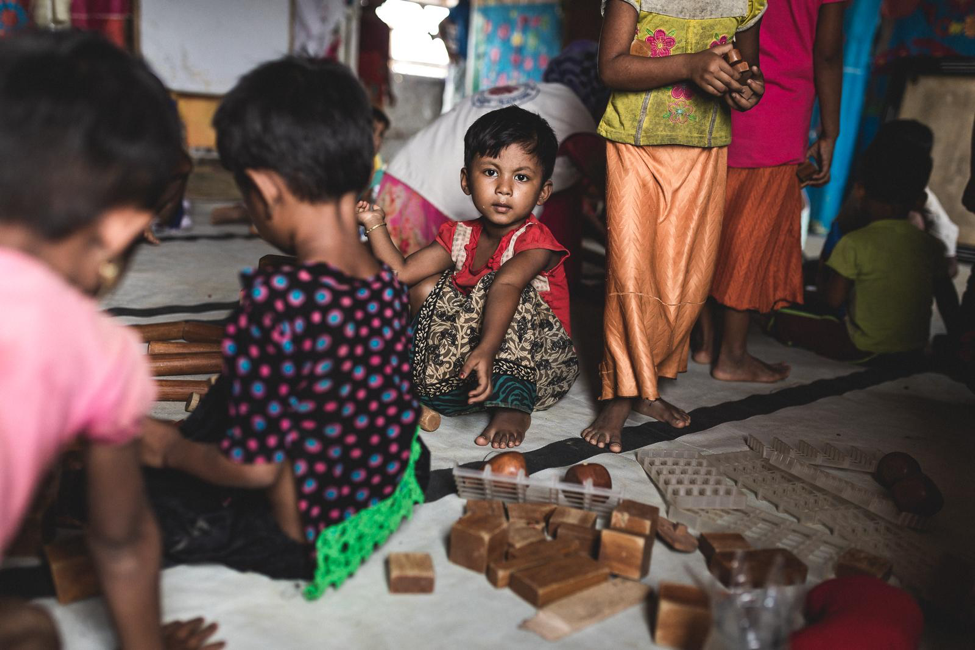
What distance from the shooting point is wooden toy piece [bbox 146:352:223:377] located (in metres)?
2.09

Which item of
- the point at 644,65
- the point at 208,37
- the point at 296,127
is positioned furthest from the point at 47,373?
the point at 208,37

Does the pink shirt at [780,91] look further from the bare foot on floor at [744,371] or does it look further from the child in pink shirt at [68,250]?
the child in pink shirt at [68,250]

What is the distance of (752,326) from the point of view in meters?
3.61

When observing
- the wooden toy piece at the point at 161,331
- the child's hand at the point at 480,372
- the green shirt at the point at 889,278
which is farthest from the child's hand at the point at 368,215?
the green shirt at the point at 889,278

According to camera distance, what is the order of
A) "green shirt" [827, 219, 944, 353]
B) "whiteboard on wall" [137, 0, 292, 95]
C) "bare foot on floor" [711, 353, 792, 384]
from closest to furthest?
"bare foot on floor" [711, 353, 792, 384] < "green shirt" [827, 219, 944, 353] < "whiteboard on wall" [137, 0, 292, 95]

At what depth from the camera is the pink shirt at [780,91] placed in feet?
8.02

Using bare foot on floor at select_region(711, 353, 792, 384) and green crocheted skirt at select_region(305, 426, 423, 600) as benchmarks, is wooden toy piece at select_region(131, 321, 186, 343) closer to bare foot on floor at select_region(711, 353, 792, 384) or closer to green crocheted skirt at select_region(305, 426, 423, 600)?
green crocheted skirt at select_region(305, 426, 423, 600)

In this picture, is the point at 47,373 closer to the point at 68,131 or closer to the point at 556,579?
the point at 68,131

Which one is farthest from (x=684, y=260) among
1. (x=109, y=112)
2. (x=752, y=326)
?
(x=752, y=326)

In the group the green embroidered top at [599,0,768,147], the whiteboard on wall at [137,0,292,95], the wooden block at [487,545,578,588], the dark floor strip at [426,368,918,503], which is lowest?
the dark floor strip at [426,368,918,503]

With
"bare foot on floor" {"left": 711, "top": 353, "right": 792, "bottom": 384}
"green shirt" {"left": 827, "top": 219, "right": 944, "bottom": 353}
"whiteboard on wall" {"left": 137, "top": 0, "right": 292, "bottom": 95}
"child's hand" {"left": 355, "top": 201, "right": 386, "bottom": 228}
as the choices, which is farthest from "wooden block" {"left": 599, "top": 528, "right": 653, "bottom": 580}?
"whiteboard on wall" {"left": 137, "top": 0, "right": 292, "bottom": 95}

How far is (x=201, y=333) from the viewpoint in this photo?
2348 mm

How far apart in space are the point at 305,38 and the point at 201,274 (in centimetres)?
376

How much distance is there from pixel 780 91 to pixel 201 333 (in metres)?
2.06
